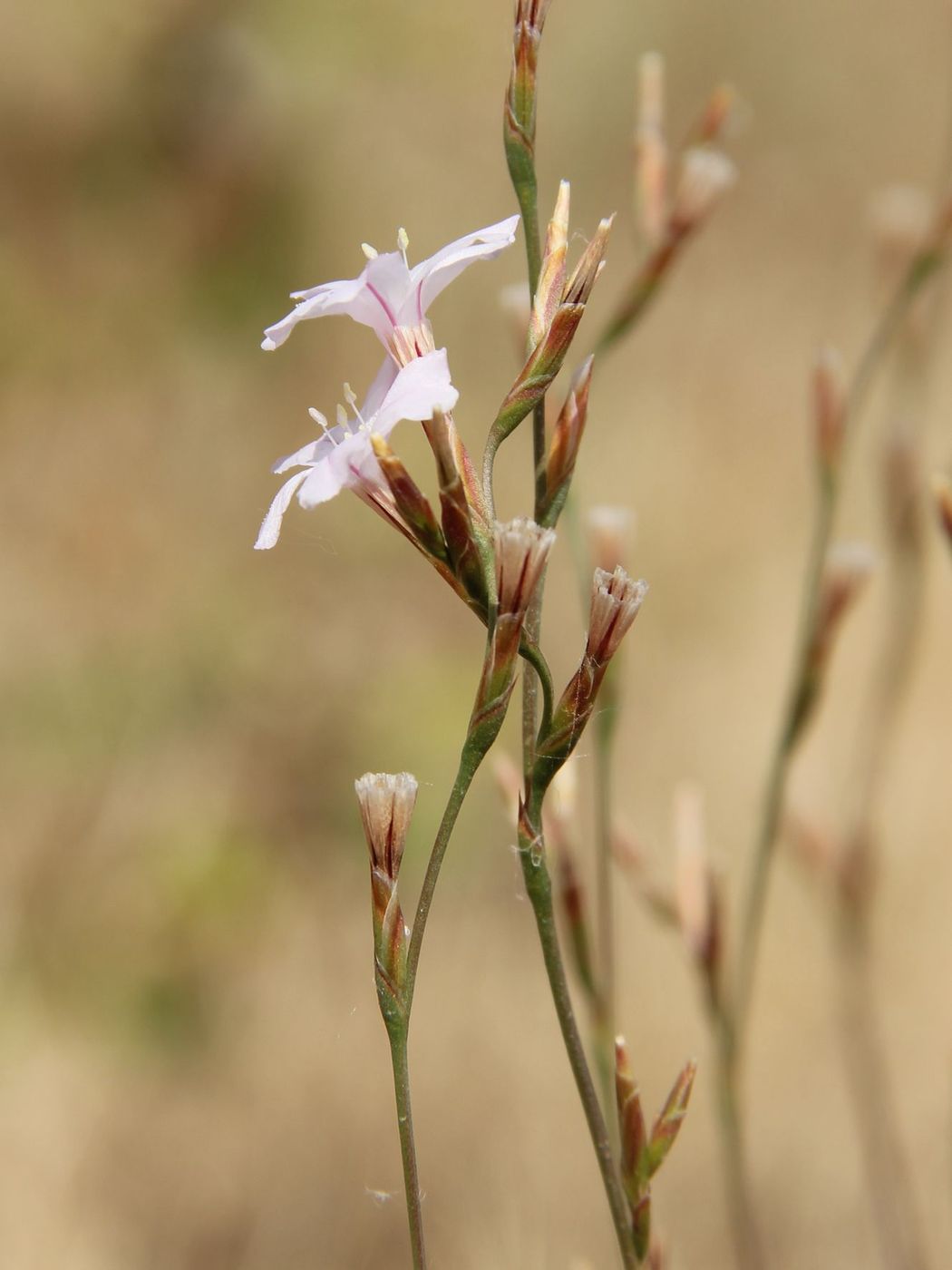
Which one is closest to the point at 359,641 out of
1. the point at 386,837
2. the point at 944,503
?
the point at 944,503

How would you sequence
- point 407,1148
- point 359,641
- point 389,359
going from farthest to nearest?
point 359,641 < point 389,359 < point 407,1148

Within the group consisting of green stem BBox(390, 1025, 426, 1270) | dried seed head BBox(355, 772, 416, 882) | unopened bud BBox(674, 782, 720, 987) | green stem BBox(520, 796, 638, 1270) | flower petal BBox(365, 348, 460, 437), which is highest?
flower petal BBox(365, 348, 460, 437)

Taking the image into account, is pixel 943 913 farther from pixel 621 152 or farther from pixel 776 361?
pixel 621 152

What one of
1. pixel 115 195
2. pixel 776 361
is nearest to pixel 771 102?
pixel 776 361

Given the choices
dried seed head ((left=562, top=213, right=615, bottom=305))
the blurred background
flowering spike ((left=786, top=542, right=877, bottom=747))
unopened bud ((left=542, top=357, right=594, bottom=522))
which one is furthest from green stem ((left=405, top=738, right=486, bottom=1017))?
the blurred background

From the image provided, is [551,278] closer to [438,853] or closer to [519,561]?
[519,561]

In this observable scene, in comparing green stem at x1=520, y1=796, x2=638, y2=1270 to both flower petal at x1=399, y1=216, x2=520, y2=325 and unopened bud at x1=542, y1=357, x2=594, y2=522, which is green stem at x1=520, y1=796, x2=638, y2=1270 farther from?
flower petal at x1=399, y1=216, x2=520, y2=325

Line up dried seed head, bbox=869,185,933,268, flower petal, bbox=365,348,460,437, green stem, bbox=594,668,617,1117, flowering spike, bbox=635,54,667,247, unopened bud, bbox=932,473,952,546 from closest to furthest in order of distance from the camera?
flower petal, bbox=365,348,460,437, unopened bud, bbox=932,473,952,546, green stem, bbox=594,668,617,1117, flowering spike, bbox=635,54,667,247, dried seed head, bbox=869,185,933,268
